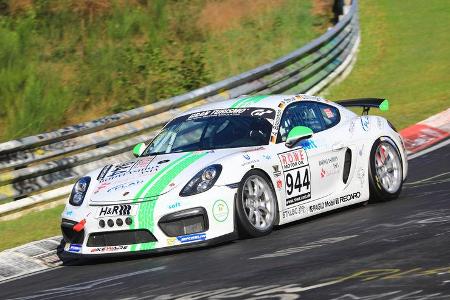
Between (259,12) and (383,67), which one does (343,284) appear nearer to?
(383,67)

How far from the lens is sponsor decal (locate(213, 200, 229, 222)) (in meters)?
8.88

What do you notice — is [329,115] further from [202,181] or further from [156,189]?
[156,189]

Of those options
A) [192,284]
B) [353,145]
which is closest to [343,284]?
[192,284]

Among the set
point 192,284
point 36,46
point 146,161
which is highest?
point 36,46

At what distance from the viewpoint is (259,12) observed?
23.3 meters

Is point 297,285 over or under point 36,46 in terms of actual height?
under

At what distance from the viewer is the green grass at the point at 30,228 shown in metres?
10.8

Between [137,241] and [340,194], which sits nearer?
[137,241]

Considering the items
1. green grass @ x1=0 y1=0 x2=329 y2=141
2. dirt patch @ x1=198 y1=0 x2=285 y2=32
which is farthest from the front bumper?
dirt patch @ x1=198 y1=0 x2=285 y2=32

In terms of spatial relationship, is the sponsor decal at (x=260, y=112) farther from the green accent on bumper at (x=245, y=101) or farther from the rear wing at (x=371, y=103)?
the rear wing at (x=371, y=103)

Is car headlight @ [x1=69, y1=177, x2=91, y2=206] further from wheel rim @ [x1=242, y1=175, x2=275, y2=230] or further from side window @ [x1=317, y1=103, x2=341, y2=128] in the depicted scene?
side window @ [x1=317, y1=103, x2=341, y2=128]

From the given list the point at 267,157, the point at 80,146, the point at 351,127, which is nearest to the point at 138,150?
the point at 267,157

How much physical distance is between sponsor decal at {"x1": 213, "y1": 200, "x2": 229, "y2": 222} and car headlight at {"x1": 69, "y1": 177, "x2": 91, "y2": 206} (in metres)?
1.31

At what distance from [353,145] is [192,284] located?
4.02 metres
